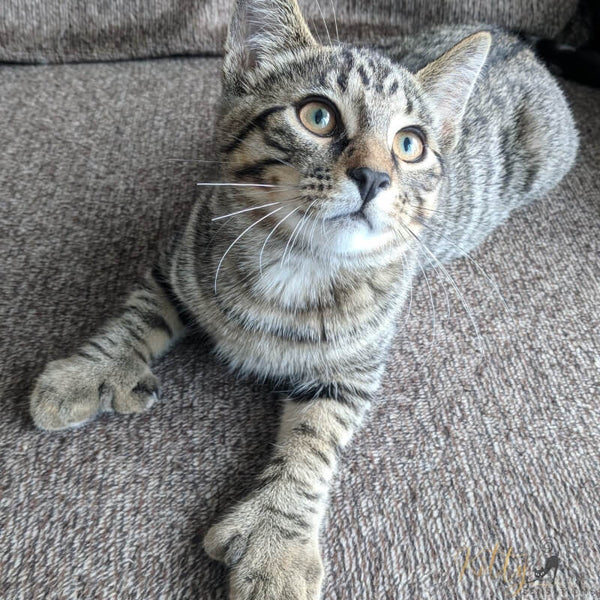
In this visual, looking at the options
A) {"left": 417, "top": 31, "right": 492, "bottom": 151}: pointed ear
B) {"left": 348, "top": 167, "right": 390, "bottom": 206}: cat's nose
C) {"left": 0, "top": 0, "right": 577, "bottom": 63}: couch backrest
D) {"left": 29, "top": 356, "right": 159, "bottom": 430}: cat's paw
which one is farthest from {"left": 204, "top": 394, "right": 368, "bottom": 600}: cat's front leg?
{"left": 0, "top": 0, "right": 577, "bottom": 63}: couch backrest

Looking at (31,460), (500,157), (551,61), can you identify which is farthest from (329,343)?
(551,61)

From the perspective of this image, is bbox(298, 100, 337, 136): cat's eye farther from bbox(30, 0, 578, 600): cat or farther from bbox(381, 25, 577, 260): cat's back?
bbox(381, 25, 577, 260): cat's back

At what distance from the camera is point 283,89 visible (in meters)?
0.82

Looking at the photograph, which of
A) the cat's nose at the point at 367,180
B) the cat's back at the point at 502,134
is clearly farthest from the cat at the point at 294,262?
the cat's back at the point at 502,134

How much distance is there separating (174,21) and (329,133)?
1.05 meters

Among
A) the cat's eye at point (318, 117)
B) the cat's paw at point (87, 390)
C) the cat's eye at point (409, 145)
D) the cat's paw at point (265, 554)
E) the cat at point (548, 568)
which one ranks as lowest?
the cat's paw at point (265, 554)

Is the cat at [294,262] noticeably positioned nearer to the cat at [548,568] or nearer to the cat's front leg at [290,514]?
the cat's front leg at [290,514]

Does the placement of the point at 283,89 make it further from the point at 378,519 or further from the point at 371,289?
the point at 378,519

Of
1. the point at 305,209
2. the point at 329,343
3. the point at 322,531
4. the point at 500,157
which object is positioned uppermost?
the point at 305,209

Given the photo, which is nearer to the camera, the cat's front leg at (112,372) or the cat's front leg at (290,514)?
the cat's front leg at (290,514)

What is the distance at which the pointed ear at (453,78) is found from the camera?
2.88 feet

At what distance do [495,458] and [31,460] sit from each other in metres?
0.71

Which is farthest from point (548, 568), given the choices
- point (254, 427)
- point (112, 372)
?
point (112, 372)

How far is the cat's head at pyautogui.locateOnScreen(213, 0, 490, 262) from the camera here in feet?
2.40
